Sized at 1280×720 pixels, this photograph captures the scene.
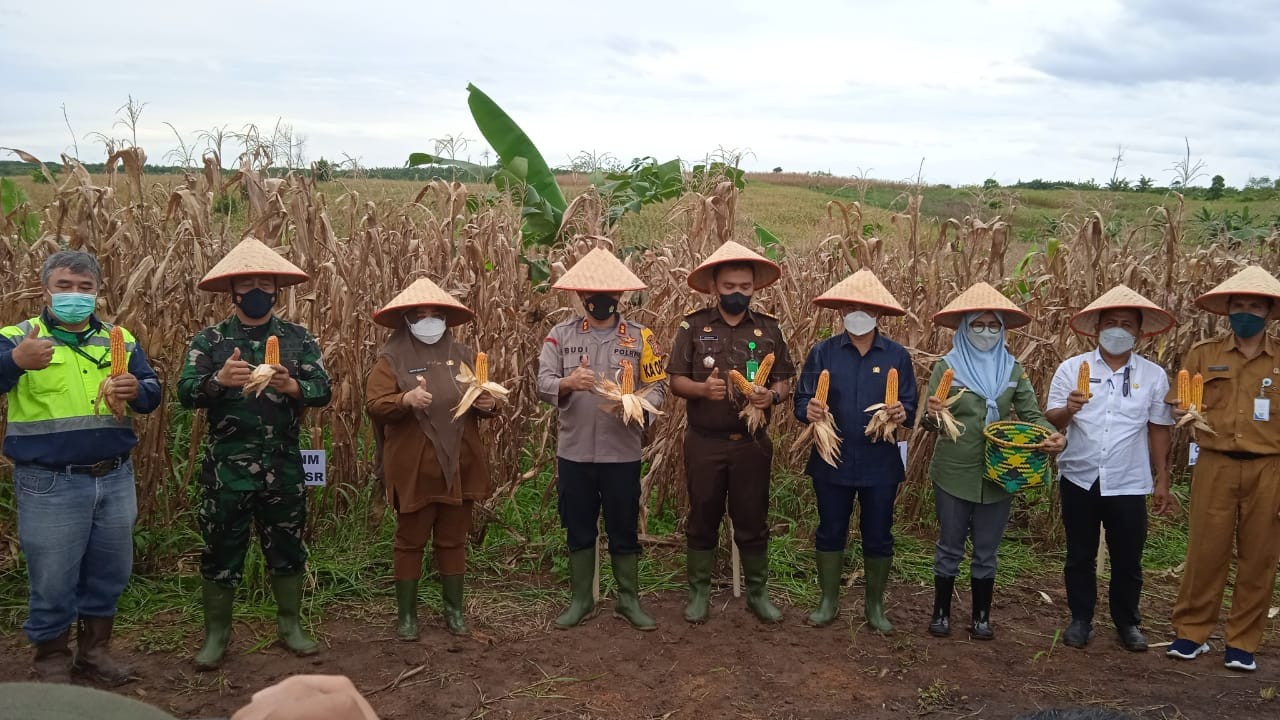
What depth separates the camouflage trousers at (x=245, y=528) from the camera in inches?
182

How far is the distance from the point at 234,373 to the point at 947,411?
146 inches

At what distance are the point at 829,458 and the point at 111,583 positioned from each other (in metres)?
3.77

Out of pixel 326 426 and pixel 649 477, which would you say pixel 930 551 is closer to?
pixel 649 477

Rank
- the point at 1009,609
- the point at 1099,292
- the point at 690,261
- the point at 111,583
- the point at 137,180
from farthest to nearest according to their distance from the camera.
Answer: the point at 1099,292 → the point at 690,261 → the point at 1009,609 → the point at 137,180 → the point at 111,583

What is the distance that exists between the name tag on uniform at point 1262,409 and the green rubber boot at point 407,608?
468 centimetres

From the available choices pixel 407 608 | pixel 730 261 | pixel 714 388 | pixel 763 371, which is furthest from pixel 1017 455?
pixel 407 608

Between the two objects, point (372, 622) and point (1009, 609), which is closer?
point (372, 622)

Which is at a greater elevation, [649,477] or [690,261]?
[690,261]

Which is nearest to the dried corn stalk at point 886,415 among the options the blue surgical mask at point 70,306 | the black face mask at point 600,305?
the black face mask at point 600,305

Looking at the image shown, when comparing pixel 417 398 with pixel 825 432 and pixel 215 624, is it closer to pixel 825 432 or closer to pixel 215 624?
pixel 215 624

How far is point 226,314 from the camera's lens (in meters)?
5.66

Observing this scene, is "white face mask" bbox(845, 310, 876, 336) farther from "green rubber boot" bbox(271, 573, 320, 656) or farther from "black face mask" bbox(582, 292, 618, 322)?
"green rubber boot" bbox(271, 573, 320, 656)

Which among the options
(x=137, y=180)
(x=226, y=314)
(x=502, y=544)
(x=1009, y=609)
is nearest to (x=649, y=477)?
(x=502, y=544)

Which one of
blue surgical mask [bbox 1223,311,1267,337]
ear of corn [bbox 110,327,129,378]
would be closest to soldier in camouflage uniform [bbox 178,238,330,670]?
ear of corn [bbox 110,327,129,378]
